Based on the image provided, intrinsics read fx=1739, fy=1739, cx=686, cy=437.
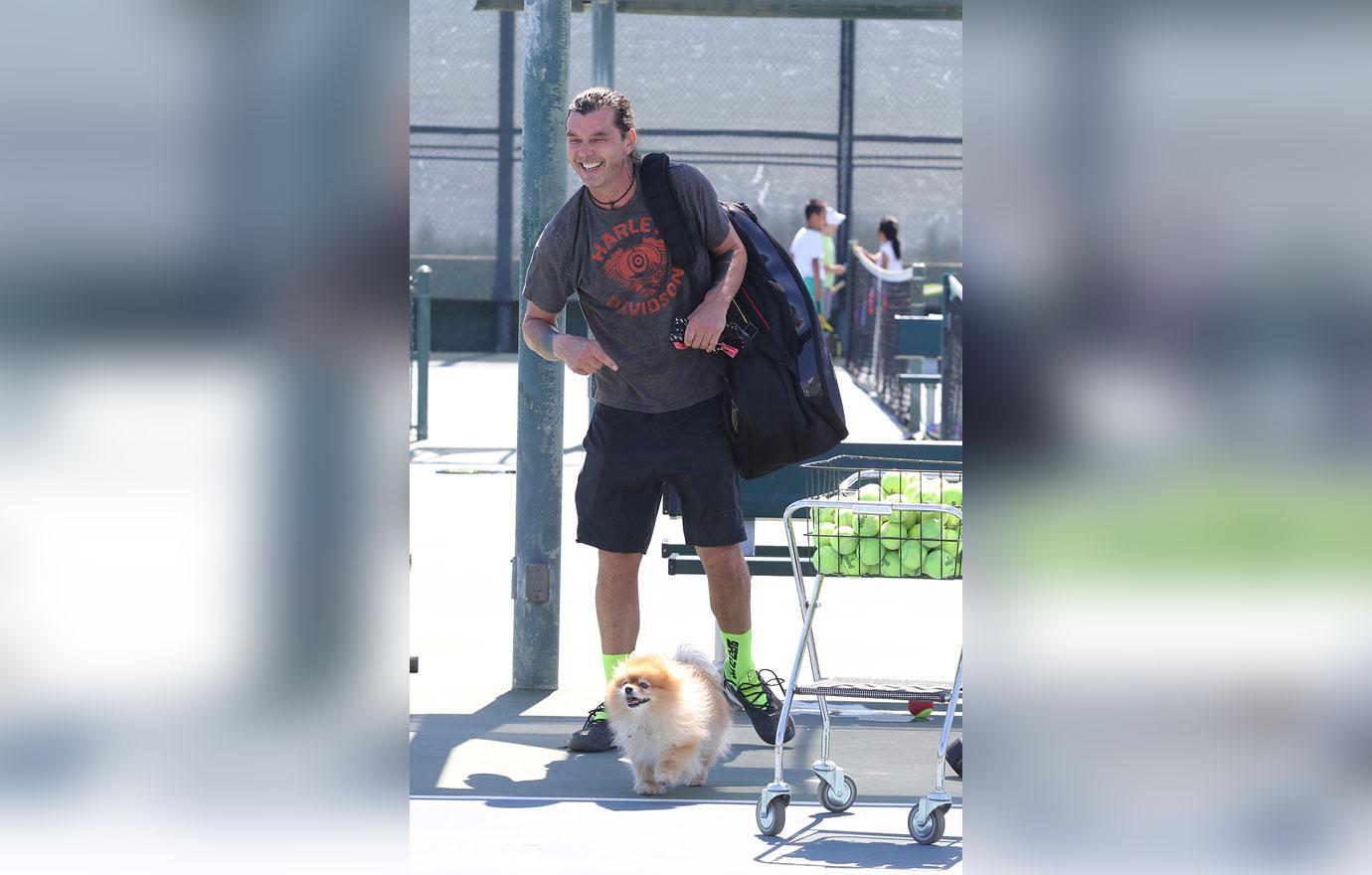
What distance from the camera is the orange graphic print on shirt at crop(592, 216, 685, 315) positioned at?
498 centimetres

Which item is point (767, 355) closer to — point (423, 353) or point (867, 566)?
point (867, 566)

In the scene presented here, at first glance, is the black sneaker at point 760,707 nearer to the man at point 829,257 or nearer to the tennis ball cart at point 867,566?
the tennis ball cart at point 867,566

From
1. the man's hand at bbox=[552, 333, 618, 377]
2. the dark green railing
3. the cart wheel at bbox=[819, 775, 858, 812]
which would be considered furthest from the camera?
the dark green railing

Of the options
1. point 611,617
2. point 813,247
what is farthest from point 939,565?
point 813,247

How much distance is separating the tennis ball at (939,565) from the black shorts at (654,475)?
73 centimetres

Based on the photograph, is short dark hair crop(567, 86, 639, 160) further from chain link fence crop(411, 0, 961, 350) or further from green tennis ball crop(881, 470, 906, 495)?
chain link fence crop(411, 0, 961, 350)

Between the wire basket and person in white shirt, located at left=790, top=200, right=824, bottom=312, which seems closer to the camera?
the wire basket

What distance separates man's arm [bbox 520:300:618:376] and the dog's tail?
0.84 meters

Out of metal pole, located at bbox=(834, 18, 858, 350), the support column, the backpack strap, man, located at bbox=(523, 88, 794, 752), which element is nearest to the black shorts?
man, located at bbox=(523, 88, 794, 752)

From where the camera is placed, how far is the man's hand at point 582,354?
479cm

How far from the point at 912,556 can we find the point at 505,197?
18418 mm

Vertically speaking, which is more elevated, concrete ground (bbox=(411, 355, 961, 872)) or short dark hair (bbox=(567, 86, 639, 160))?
short dark hair (bbox=(567, 86, 639, 160))
